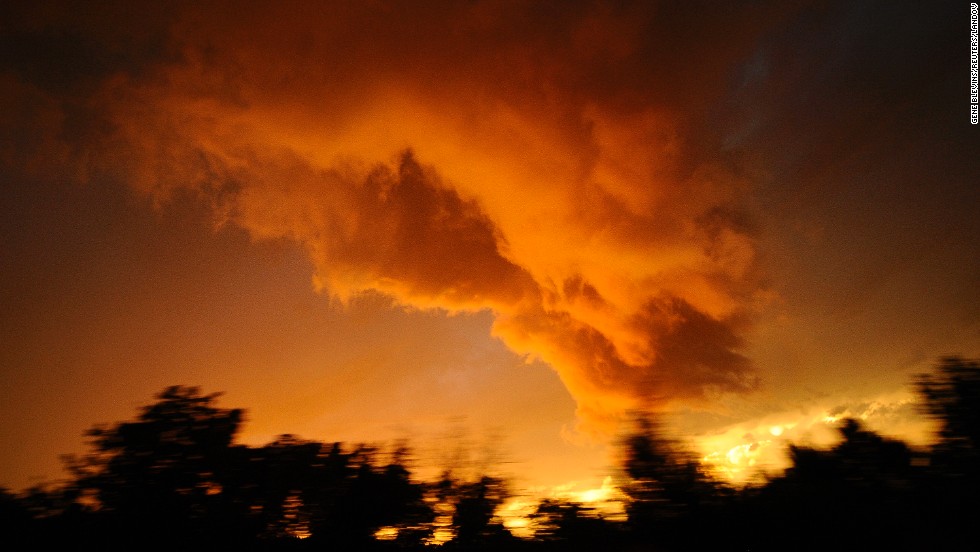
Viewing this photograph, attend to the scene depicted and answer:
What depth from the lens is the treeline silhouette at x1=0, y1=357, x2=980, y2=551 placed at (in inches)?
471

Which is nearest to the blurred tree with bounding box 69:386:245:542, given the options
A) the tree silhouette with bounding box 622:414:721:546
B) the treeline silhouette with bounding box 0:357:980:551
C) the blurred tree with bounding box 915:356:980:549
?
the treeline silhouette with bounding box 0:357:980:551

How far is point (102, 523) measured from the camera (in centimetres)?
1391

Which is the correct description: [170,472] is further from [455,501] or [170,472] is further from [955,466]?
[955,466]

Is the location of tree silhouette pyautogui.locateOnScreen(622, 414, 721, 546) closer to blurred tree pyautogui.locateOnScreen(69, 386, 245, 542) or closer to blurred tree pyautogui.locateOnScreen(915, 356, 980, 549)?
blurred tree pyautogui.locateOnScreen(915, 356, 980, 549)

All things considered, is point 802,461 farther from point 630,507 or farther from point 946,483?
point 630,507

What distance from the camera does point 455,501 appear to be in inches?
605

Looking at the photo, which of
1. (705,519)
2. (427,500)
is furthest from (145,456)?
(705,519)

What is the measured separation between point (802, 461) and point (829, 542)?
1952 mm

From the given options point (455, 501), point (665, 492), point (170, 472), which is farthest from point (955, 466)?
point (170, 472)

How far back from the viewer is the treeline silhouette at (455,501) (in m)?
12.0

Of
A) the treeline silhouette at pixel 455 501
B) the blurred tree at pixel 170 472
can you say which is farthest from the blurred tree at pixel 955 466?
the blurred tree at pixel 170 472

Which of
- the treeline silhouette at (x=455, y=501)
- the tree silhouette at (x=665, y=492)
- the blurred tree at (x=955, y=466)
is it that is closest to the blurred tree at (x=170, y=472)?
the treeline silhouette at (x=455, y=501)

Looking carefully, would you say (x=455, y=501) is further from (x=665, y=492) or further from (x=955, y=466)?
(x=955, y=466)

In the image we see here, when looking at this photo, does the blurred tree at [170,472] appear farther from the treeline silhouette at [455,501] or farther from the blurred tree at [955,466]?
the blurred tree at [955,466]
